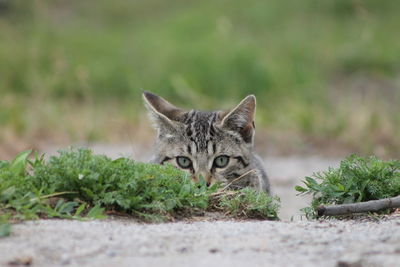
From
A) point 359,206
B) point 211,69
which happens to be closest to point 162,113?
point 359,206

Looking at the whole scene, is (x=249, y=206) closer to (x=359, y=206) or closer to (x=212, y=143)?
(x=359, y=206)

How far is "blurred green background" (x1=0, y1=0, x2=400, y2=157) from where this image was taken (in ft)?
36.0

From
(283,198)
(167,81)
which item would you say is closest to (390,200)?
(283,198)

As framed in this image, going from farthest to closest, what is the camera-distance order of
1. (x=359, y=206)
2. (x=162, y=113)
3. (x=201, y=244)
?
(x=162, y=113), (x=359, y=206), (x=201, y=244)

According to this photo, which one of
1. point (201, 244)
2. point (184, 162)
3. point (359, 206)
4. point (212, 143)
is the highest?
point (212, 143)

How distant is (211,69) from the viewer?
46.6ft

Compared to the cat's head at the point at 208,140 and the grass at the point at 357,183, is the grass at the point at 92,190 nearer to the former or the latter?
the grass at the point at 357,183

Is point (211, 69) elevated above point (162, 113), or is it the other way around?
point (211, 69)

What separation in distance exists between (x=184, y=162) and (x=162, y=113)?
0.53 meters

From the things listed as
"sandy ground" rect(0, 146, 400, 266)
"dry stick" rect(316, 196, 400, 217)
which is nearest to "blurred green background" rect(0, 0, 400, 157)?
"dry stick" rect(316, 196, 400, 217)

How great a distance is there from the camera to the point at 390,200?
4.38 meters

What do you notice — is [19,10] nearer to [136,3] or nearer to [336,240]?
[136,3]

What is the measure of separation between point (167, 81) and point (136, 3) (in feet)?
37.6

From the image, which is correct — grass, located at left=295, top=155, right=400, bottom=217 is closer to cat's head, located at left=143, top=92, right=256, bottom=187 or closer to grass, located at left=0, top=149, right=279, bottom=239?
grass, located at left=0, top=149, right=279, bottom=239
